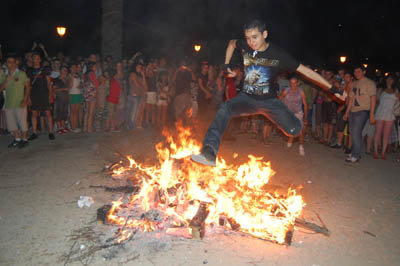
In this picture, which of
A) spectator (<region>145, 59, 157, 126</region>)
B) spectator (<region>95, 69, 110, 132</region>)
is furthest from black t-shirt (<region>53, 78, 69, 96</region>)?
spectator (<region>145, 59, 157, 126</region>)

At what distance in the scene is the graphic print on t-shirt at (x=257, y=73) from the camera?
15.0 ft

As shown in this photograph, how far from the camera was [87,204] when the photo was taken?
4.76 m

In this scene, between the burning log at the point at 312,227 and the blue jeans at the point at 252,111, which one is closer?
the burning log at the point at 312,227

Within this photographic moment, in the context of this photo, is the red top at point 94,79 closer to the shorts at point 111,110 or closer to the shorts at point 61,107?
the shorts at point 111,110

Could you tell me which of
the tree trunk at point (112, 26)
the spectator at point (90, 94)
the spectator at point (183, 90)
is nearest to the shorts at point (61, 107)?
the spectator at point (90, 94)

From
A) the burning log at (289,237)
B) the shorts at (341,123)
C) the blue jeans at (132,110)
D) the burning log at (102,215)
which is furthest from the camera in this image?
→ the blue jeans at (132,110)

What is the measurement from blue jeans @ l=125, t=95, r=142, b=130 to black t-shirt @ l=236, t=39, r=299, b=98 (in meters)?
6.47

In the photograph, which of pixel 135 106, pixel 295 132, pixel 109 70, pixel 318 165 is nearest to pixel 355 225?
pixel 295 132

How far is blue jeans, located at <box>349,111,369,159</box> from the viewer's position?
25.3 feet

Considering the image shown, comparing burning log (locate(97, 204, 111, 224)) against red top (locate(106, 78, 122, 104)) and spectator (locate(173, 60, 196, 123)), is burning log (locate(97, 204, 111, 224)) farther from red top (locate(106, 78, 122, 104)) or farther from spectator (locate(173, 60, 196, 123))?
spectator (locate(173, 60, 196, 123))

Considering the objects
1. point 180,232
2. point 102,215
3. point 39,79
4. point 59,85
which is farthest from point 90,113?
point 180,232

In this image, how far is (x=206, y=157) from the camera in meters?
4.06

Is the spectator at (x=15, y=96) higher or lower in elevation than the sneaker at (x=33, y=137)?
higher

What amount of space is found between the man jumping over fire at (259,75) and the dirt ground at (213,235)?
1616 mm
